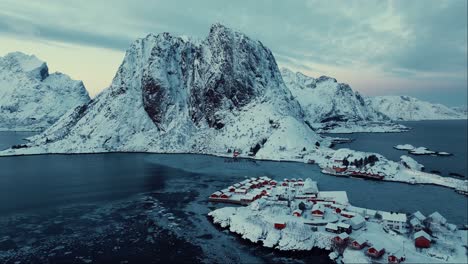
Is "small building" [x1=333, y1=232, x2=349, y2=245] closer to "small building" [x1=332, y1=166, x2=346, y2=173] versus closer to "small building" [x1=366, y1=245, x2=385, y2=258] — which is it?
"small building" [x1=366, y1=245, x2=385, y2=258]

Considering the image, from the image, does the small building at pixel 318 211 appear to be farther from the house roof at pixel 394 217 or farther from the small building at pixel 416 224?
the small building at pixel 416 224


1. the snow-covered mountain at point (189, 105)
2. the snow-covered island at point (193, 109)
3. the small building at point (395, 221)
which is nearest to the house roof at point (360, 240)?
the small building at point (395, 221)

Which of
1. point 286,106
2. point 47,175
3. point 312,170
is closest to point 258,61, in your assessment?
point 286,106

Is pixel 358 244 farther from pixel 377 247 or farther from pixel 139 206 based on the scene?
pixel 139 206

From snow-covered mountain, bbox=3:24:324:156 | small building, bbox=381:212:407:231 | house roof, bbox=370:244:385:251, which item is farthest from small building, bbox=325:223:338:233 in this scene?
snow-covered mountain, bbox=3:24:324:156

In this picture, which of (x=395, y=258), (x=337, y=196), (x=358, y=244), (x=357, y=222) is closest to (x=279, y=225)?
(x=357, y=222)

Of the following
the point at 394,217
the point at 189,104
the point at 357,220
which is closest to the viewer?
the point at 357,220
